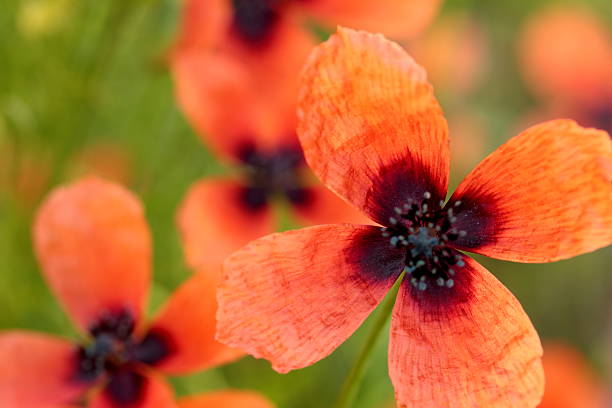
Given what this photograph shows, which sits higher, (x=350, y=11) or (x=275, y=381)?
(x=350, y=11)

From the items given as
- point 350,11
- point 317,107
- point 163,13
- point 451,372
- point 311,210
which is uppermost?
point 163,13

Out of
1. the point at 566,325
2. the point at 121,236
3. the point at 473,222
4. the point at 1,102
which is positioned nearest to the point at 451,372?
the point at 473,222

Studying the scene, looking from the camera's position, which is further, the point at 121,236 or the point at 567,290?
the point at 567,290

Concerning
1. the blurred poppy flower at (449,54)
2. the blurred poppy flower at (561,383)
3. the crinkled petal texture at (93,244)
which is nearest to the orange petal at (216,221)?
the crinkled petal texture at (93,244)

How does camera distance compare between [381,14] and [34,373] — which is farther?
[381,14]

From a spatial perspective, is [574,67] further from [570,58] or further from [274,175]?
[274,175]

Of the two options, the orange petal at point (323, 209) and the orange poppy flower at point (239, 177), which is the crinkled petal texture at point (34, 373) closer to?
the orange poppy flower at point (239, 177)

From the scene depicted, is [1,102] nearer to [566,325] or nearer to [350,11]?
[350,11]

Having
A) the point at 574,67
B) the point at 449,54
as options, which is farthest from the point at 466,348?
the point at 574,67
